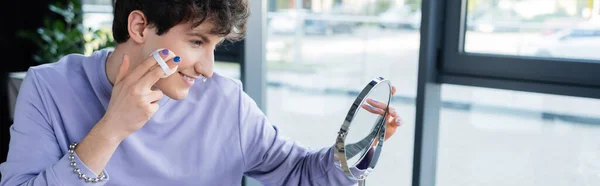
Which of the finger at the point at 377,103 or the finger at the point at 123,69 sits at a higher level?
the finger at the point at 123,69

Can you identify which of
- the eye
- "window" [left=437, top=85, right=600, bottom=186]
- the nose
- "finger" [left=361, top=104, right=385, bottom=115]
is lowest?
"window" [left=437, top=85, right=600, bottom=186]

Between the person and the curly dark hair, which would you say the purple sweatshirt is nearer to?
the person

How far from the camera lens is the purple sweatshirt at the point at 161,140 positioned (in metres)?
1.04

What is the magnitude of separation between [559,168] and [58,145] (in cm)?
140

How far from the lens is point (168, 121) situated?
3.98 ft

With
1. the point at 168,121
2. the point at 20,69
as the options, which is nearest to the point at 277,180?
the point at 168,121

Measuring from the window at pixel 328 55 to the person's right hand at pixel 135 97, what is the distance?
5.78ft

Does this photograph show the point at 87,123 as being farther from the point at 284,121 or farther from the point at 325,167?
the point at 284,121

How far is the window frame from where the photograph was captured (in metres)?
1.54

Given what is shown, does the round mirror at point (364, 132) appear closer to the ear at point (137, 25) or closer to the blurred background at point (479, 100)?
the blurred background at point (479, 100)

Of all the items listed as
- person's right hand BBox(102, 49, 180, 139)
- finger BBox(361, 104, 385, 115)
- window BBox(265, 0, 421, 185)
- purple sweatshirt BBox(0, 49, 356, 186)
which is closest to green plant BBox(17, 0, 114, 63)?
window BBox(265, 0, 421, 185)

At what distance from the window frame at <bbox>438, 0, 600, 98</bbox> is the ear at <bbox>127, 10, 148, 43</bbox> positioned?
3.24ft

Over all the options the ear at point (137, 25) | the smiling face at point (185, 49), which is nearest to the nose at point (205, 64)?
the smiling face at point (185, 49)

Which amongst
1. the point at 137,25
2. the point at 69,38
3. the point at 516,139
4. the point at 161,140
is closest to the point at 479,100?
the point at 516,139
